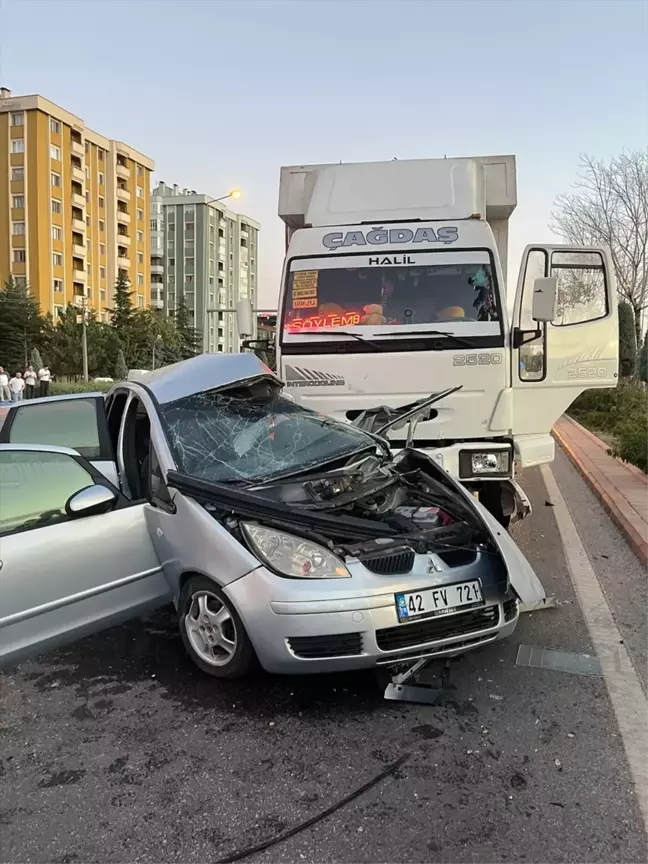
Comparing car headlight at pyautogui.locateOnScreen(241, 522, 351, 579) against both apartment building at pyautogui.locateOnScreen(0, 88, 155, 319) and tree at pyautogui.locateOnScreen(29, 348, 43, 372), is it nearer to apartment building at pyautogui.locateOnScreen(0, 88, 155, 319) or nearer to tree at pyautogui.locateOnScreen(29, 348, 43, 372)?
tree at pyautogui.locateOnScreen(29, 348, 43, 372)

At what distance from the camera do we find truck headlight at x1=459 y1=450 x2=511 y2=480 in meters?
6.14

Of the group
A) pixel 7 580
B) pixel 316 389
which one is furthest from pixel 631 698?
pixel 316 389

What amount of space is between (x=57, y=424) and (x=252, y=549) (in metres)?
2.56

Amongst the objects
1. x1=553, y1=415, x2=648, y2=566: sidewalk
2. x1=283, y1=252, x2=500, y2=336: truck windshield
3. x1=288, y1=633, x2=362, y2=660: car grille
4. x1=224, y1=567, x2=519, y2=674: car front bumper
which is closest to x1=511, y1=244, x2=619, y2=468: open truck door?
x1=283, y1=252, x2=500, y2=336: truck windshield

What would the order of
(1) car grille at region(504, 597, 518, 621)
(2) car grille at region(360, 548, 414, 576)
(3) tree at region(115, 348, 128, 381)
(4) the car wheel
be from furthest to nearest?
(3) tree at region(115, 348, 128, 381) < (1) car grille at region(504, 597, 518, 621) < (4) the car wheel < (2) car grille at region(360, 548, 414, 576)

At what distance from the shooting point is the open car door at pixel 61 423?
4988 mm

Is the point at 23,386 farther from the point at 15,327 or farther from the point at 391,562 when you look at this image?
the point at 15,327

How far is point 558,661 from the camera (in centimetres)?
393

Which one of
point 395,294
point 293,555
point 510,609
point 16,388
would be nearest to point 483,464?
point 395,294

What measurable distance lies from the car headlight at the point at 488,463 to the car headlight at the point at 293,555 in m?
3.04

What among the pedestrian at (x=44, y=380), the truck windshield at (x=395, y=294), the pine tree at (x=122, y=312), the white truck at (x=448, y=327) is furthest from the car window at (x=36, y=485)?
the pine tree at (x=122, y=312)

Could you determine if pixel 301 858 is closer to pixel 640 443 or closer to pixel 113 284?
pixel 640 443

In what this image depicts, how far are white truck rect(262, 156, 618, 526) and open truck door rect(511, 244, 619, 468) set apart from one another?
1 centimetres

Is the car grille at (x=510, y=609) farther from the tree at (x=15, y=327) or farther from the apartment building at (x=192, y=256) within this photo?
the apartment building at (x=192, y=256)
